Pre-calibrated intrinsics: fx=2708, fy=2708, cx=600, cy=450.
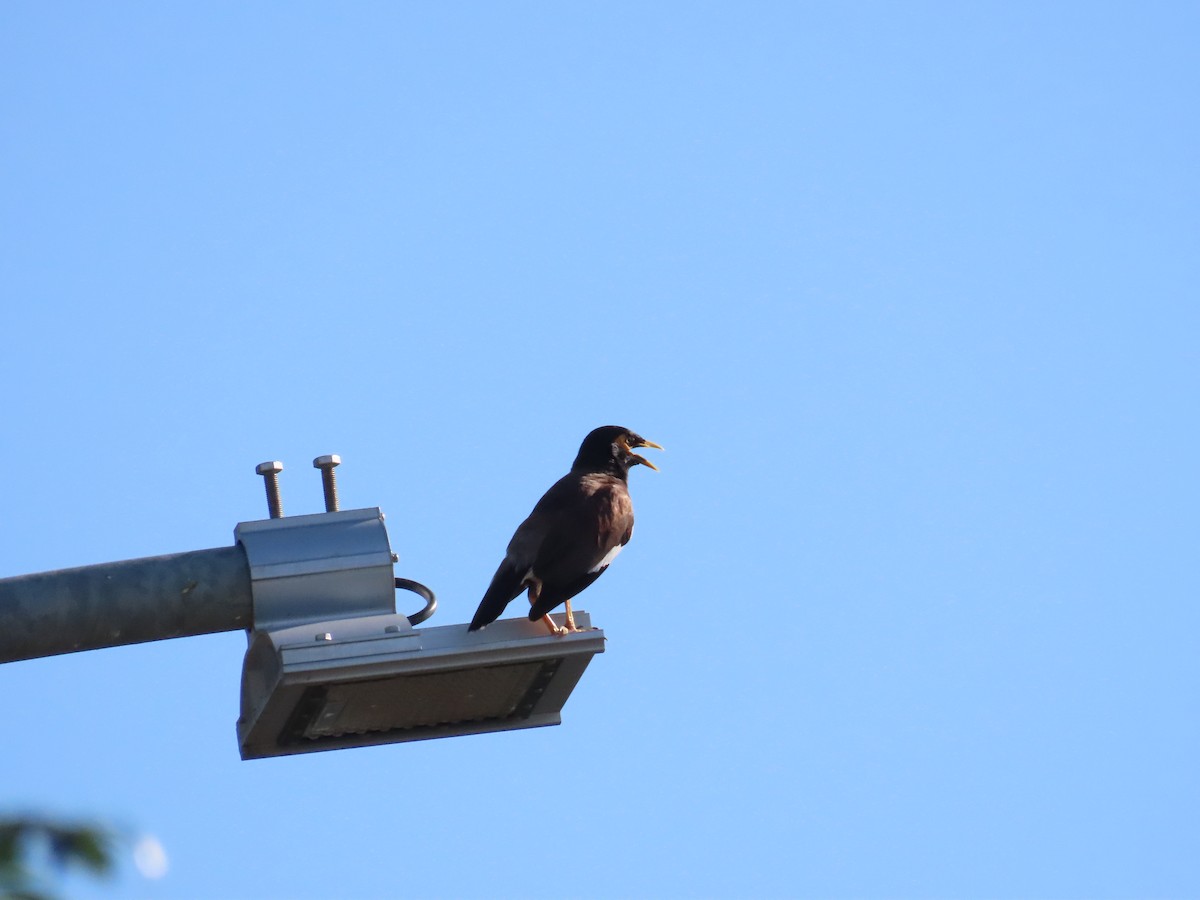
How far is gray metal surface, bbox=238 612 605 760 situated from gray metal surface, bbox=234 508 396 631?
43mm

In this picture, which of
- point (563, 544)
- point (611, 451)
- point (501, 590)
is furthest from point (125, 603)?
point (611, 451)

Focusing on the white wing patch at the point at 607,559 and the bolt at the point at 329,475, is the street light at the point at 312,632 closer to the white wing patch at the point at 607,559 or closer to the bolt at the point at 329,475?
the bolt at the point at 329,475

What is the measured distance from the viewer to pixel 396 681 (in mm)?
5328

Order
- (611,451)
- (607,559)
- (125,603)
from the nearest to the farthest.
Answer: (125,603)
(607,559)
(611,451)

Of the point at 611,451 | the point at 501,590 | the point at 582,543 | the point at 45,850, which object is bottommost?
the point at 45,850

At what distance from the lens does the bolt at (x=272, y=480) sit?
5.58 metres

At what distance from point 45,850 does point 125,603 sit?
1.44 m

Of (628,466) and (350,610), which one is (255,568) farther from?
(628,466)

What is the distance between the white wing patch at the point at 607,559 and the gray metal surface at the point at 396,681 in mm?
2121

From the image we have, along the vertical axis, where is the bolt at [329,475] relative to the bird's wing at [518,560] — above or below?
below

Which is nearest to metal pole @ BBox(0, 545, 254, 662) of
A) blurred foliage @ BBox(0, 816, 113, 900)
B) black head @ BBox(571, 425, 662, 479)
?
blurred foliage @ BBox(0, 816, 113, 900)

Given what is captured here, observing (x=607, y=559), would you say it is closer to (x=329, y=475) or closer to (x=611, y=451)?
(x=611, y=451)

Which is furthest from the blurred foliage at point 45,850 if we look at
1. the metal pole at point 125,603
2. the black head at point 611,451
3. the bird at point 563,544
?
the black head at point 611,451

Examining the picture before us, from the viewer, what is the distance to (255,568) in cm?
530
